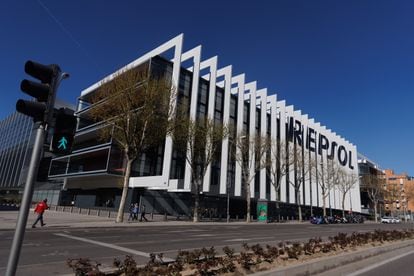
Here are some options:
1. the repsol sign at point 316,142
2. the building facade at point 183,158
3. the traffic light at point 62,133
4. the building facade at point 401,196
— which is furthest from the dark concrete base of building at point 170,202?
the building facade at point 401,196

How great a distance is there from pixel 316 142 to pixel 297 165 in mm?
17657

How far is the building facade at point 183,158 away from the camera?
42344 mm

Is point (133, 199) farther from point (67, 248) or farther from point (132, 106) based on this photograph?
point (67, 248)

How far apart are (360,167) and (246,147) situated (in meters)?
64.7

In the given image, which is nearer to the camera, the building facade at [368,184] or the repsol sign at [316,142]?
the repsol sign at [316,142]

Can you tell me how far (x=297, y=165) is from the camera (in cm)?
5628

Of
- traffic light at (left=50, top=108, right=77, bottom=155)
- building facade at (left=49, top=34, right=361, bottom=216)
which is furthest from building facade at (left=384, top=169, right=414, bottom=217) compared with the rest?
traffic light at (left=50, top=108, right=77, bottom=155)

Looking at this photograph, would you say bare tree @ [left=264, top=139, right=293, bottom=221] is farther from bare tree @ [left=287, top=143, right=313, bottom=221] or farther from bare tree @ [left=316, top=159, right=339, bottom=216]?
bare tree @ [left=316, top=159, right=339, bottom=216]

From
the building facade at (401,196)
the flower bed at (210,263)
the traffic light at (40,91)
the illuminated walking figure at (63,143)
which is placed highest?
the building facade at (401,196)

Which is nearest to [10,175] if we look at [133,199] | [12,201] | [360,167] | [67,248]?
[12,201]

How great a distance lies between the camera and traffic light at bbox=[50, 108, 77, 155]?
5.22 meters

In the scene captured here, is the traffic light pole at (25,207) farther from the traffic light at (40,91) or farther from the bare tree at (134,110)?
the bare tree at (134,110)

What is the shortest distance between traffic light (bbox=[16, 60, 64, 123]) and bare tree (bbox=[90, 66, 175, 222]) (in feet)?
77.4

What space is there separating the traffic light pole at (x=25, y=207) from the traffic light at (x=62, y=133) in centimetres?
25
